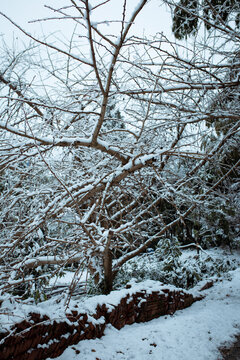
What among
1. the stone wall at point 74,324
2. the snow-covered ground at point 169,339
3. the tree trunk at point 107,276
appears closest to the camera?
the stone wall at point 74,324

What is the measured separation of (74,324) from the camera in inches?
113

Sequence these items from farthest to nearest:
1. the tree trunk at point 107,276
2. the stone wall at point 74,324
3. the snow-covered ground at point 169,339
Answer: the tree trunk at point 107,276 → the snow-covered ground at point 169,339 → the stone wall at point 74,324

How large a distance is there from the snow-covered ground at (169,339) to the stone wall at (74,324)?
0.11 meters

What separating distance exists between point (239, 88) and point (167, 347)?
12.2ft

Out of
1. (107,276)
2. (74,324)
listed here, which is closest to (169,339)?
(74,324)

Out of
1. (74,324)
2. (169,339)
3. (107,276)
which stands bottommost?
(169,339)

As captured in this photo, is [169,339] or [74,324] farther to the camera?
[169,339]

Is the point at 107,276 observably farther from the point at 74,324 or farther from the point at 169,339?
the point at 74,324

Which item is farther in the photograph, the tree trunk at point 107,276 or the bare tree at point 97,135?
the tree trunk at point 107,276

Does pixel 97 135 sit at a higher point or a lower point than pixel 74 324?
higher

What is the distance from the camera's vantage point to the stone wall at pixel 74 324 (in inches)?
85.2

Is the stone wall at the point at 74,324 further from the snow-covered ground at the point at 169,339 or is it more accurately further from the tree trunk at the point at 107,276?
the tree trunk at the point at 107,276

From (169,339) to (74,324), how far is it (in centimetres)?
147

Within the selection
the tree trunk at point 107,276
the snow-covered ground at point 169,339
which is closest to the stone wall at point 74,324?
the snow-covered ground at point 169,339
